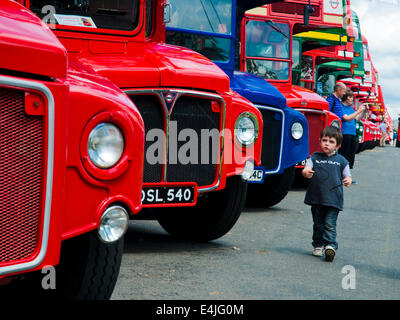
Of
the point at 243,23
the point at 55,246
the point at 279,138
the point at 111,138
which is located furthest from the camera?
the point at 243,23

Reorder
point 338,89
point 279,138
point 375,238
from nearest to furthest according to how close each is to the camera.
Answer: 1. point 375,238
2. point 279,138
3. point 338,89

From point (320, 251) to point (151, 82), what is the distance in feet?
6.75

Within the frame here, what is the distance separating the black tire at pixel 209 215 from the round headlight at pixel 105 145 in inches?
107

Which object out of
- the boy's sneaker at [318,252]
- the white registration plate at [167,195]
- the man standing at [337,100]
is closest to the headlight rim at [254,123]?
the white registration plate at [167,195]

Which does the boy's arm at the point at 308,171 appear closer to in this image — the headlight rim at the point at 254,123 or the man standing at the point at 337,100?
the headlight rim at the point at 254,123

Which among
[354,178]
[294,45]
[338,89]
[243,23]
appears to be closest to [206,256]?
[243,23]

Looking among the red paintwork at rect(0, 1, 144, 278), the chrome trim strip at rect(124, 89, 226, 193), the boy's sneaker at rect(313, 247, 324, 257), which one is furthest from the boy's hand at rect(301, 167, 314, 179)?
the red paintwork at rect(0, 1, 144, 278)

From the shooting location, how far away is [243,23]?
1069 centimetres

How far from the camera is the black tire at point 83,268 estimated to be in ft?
12.2

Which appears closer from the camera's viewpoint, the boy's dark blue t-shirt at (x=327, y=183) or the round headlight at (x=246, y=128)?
the boy's dark blue t-shirt at (x=327, y=183)

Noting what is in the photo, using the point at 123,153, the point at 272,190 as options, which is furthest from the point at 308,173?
the point at 272,190

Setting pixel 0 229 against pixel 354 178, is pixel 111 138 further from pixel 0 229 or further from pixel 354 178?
pixel 354 178

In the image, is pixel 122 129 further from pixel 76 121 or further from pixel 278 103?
pixel 278 103

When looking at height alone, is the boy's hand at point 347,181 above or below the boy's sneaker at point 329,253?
above
